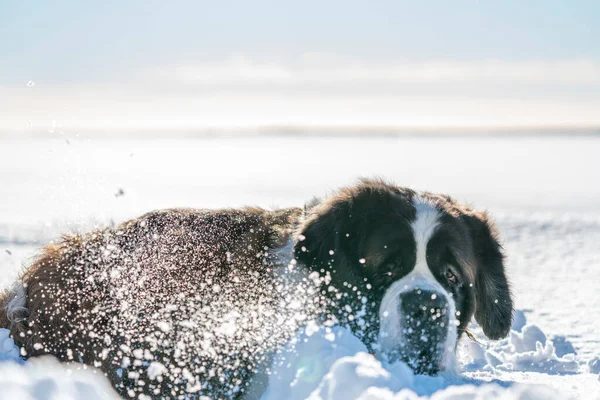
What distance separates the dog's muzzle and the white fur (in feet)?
5.93

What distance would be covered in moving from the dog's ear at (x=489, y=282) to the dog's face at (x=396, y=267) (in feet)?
0.21

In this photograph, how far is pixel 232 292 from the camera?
3473 mm

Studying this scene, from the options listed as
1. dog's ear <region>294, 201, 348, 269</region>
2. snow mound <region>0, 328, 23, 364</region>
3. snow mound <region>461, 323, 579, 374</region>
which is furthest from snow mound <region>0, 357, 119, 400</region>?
snow mound <region>461, 323, 579, 374</region>

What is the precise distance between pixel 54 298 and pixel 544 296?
5029 millimetres

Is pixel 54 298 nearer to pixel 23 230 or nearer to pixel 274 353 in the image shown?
pixel 274 353

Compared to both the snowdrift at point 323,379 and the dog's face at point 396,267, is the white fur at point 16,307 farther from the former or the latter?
the dog's face at point 396,267

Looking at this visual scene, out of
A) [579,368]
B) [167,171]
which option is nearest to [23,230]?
[579,368]

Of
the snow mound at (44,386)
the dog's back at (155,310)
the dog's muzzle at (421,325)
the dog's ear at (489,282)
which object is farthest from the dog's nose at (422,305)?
the snow mound at (44,386)

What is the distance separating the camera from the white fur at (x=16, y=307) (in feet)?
11.2

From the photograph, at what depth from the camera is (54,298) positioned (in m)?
3.41

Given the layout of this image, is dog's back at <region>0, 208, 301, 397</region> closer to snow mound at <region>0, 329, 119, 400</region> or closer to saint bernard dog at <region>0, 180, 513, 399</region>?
saint bernard dog at <region>0, 180, 513, 399</region>

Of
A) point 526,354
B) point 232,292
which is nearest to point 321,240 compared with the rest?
point 232,292

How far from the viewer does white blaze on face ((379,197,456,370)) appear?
3078 millimetres

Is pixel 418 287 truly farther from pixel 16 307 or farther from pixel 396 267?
pixel 16 307
